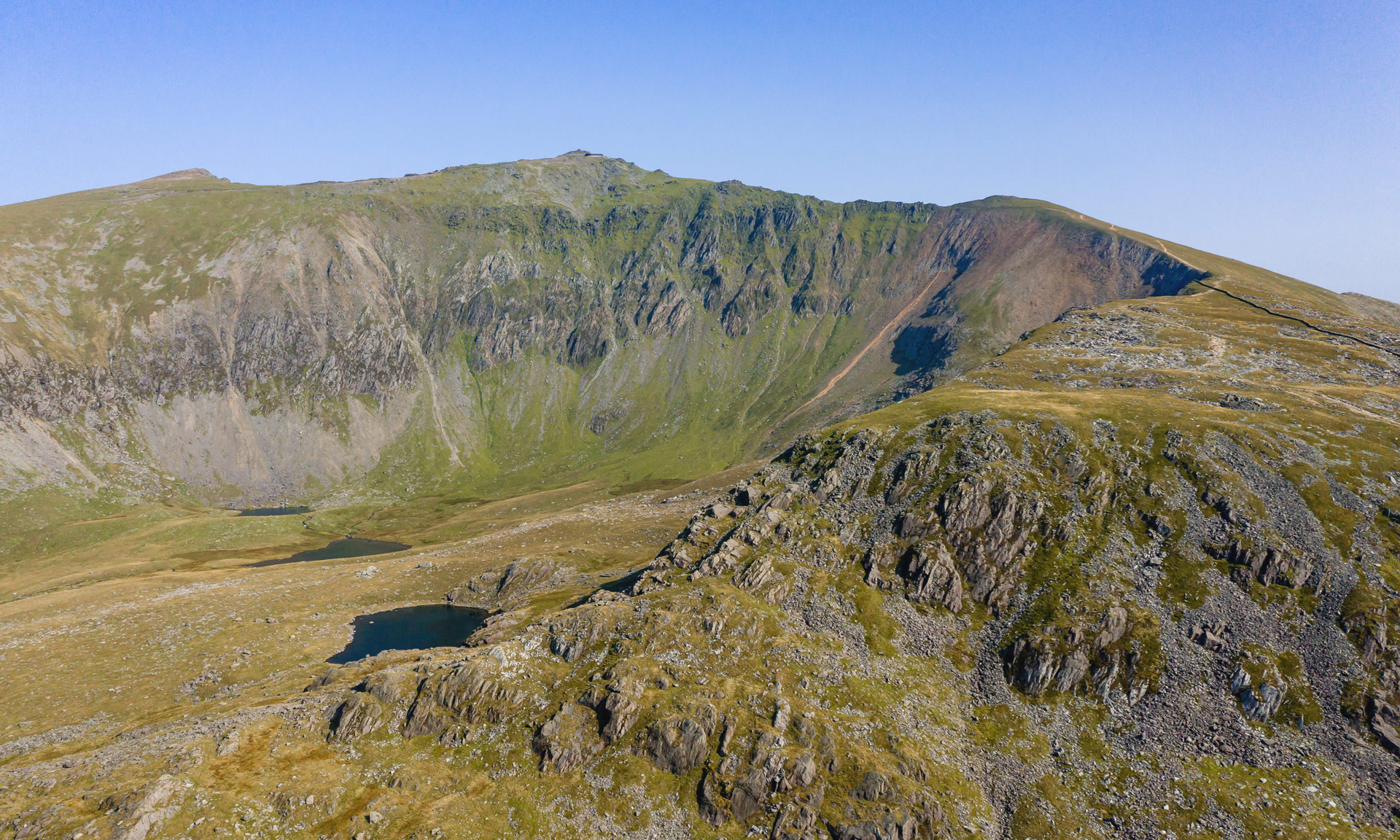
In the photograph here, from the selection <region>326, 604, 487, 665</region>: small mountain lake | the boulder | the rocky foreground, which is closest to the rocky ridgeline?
the boulder

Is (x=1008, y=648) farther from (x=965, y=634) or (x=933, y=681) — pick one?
(x=933, y=681)

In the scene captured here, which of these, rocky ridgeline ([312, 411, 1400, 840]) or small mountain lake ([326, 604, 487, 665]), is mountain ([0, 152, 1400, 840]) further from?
small mountain lake ([326, 604, 487, 665])

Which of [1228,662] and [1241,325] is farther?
[1241,325]

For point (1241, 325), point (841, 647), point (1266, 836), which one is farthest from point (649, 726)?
point (1241, 325)

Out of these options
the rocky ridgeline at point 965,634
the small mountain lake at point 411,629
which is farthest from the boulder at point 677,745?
the small mountain lake at point 411,629

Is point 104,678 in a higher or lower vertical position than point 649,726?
lower

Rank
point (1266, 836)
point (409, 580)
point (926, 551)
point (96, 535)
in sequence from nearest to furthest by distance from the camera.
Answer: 1. point (1266, 836)
2. point (926, 551)
3. point (409, 580)
4. point (96, 535)

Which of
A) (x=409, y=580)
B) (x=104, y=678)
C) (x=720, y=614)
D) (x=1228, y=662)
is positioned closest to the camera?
(x=1228, y=662)

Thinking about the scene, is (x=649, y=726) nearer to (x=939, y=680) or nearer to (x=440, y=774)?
(x=440, y=774)
